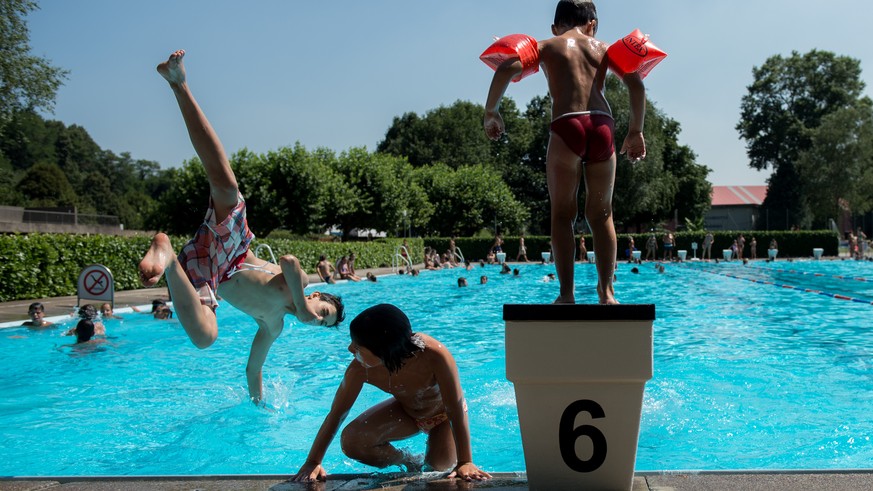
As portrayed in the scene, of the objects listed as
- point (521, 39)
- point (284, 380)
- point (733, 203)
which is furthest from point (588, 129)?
point (733, 203)

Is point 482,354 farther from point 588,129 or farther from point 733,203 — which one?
point 733,203

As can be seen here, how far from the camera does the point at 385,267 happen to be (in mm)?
37094

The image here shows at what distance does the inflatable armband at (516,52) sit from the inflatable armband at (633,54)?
0.45 meters

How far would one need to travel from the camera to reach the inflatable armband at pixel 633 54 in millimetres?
3921

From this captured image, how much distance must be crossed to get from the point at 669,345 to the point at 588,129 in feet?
28.8

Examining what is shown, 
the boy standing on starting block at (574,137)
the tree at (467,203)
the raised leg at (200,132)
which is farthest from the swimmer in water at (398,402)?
the tree at (467,203)

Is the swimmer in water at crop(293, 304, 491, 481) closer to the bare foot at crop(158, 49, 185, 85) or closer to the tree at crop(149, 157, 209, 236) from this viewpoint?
the bare foot at crop(158, 49, 185, 85)

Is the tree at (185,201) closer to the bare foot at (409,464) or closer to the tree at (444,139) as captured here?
the tree at (444,139)

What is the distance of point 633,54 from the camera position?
393 cm

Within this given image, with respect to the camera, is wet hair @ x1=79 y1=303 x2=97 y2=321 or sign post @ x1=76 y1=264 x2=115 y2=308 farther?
sign post @ x1=76 y1=264 x2=115 y2=308

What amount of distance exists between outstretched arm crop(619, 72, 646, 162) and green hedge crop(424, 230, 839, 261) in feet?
124

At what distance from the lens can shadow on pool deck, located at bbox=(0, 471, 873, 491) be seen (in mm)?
3167

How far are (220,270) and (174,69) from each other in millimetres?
1478

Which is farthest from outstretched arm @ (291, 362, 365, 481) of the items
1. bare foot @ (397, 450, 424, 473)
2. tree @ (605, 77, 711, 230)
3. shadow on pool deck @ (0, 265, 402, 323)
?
tree @ (605, 77, 711, 230)
